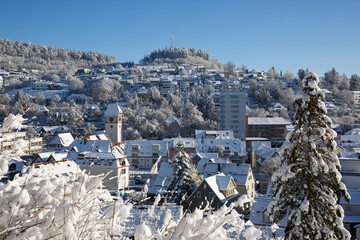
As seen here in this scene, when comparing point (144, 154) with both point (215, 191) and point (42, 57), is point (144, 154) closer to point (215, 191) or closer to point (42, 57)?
point (215, 191)

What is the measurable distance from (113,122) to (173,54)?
135 meters

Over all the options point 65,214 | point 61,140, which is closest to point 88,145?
point 61,140

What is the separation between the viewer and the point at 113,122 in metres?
45.7

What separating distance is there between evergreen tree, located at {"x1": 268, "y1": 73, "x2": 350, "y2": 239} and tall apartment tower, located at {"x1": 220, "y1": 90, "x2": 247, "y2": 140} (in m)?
52.3

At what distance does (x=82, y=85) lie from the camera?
99188mm

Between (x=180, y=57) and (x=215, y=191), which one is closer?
(x=215, y=191)

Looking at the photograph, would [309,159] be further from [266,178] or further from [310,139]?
[266,178]

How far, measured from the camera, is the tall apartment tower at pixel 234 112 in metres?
60.7

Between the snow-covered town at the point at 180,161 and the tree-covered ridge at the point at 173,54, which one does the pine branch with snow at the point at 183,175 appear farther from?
the tree-covered ridge at the point at 173,54

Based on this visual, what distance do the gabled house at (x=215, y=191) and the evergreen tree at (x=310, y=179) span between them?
1311cm

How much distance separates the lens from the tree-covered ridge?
175m

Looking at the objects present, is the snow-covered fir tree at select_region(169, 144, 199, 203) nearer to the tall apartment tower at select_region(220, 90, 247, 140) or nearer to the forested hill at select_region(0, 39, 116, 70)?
the tall apartment tower at select_region(220, 90, 247, 140)

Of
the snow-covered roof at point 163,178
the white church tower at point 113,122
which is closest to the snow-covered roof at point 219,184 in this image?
the snow-covered roof at point 163,178

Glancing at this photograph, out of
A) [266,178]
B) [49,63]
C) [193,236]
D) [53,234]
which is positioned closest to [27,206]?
[53,234]
